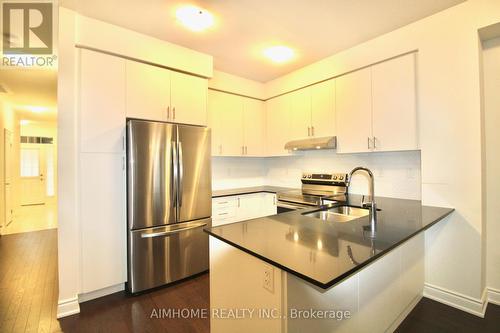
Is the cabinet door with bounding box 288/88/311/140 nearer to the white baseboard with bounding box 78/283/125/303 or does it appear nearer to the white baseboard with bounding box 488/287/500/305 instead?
the white baseboard with bounding box 488/287/500/305

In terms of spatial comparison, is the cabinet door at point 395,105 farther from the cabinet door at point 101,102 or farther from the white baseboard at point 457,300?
the cabinet door at point 101,102

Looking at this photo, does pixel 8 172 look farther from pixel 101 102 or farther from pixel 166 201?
pixel 166 201

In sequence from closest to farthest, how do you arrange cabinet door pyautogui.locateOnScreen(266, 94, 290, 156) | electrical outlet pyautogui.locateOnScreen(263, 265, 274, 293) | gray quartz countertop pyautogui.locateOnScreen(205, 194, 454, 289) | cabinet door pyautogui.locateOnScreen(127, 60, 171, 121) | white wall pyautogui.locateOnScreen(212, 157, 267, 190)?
gray quartz countertop pyautogui.locateOnScreen(205, 194, 454, 289) < electrical outlet pyautogui.locateOnScreen(263, 265, 274, 293) < cabinet door pyautogui.locateOnScreen(127, 60, 171, 121) < cabinet door pyautogui.locateOnScreen(266, 94, 290, 156) < white wall pyautogui.locateOnScreen(212, 157, 267, 190)

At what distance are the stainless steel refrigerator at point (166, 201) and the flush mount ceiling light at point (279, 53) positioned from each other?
49.3 inches

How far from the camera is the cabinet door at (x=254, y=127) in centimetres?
381

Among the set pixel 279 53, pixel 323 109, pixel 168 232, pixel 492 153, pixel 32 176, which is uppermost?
pixel 279 53

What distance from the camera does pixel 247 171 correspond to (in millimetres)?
4172

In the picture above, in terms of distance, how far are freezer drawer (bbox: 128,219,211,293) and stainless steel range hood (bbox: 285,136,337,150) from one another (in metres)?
1.66

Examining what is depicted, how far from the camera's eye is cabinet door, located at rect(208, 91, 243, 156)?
3438 millimetres

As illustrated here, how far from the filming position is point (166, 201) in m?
2.44

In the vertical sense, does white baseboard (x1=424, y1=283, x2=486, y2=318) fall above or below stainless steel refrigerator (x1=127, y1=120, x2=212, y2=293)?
below

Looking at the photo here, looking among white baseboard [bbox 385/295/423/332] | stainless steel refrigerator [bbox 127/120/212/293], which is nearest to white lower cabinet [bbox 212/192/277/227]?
stainless steel refrigerator [bbox 127/120/212/293]

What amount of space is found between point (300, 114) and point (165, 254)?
2563 millimetres

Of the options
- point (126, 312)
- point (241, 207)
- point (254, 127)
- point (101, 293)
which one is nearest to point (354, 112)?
point (254, 127)
